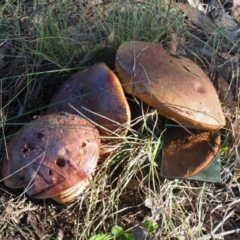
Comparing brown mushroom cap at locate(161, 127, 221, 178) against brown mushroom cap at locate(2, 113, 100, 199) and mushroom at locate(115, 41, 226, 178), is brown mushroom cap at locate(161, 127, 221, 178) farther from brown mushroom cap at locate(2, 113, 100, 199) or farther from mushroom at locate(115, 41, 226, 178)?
brown mushroom cap at locate(2, 113, 100, 199)

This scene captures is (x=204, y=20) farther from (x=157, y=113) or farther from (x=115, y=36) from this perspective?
(x=157, y=113)

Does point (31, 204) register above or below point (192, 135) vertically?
below

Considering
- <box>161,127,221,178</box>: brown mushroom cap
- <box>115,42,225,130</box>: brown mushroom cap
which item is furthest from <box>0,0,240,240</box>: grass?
<box>115,42,225,130</box>: brown mushroom cap

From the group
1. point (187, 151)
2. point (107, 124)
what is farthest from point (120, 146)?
point (187, 151)

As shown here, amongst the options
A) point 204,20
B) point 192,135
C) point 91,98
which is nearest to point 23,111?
point 91,98

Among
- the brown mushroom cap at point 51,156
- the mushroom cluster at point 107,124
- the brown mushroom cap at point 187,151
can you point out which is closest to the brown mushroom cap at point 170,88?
the mushroom cluster at point 107,124
